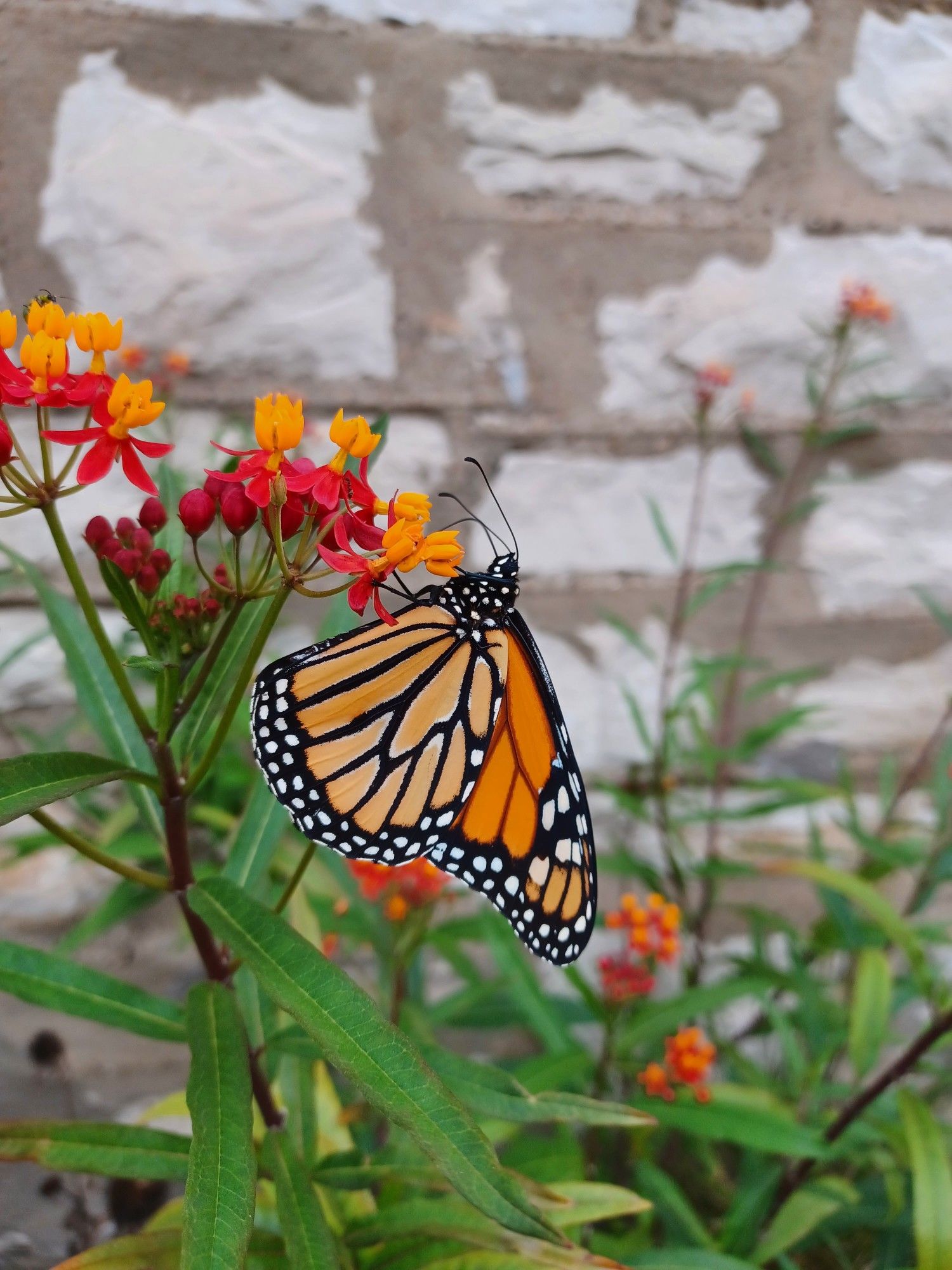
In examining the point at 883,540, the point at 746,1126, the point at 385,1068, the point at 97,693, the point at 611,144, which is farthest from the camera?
the point at 883,540

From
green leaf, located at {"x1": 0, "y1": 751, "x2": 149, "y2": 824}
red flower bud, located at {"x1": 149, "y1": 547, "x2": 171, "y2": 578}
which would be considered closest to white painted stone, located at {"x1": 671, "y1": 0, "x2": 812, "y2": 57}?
red flower bud, located at {"x1": 149, "y1": 547, "x2": 171, "y2": 578}

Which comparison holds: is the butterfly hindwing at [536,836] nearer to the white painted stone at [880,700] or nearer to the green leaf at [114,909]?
the green leaf at [114,909]

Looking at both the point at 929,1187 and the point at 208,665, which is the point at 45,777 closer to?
the point at 208,665

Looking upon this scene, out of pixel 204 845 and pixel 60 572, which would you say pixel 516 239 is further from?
pixel 204 845

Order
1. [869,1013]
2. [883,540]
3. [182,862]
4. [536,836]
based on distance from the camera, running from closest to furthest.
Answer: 1. [182,862]
2. [536,836]
3. [869,1013]
4. [883,540]

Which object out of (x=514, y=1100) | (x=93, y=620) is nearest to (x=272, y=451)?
(x=93, y=620)

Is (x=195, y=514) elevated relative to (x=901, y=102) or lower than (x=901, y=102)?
lower

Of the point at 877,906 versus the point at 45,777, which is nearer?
the point at 45,777

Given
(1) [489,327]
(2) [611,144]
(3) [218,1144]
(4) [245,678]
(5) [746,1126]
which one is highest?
(2) [611,144]
